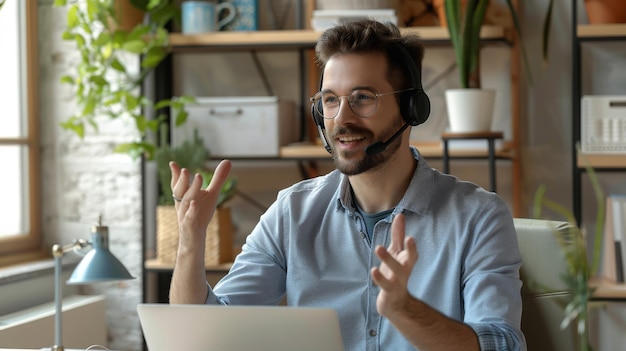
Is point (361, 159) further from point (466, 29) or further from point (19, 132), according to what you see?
point (19, 132)

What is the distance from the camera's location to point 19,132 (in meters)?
3.46

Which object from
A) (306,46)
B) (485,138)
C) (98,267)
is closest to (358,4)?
(306,46)

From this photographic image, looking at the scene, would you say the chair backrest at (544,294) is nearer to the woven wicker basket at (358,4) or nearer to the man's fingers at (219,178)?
the man's fingers at (219,178)

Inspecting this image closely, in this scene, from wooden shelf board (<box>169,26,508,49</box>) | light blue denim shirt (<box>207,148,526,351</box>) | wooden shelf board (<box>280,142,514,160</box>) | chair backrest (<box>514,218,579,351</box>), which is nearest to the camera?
light blue denim shirt (<box>207,148,526,351</box>)

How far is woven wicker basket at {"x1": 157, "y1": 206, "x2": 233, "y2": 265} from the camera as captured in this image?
3.13 metres

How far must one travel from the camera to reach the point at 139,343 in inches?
134

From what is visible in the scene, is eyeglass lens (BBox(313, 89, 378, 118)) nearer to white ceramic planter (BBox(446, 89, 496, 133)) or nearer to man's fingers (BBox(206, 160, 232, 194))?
man's fingers (BBox(206, 160, 232, 194))

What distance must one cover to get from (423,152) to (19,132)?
5.27ft

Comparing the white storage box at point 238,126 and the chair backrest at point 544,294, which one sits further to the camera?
the white storage box at point 238,126

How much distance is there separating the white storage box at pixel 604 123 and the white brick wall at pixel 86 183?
1683mm

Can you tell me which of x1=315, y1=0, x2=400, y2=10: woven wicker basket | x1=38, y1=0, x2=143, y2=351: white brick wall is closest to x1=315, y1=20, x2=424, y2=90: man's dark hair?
x1=315, y1=0, x2=400, y2=10: woven wicker basket

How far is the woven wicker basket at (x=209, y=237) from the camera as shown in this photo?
10.3 ft

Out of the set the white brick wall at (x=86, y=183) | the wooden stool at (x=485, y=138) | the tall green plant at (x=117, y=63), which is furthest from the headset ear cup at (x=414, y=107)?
the white brick wall at (x=86, y=183)

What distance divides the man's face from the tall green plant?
1478 mm
